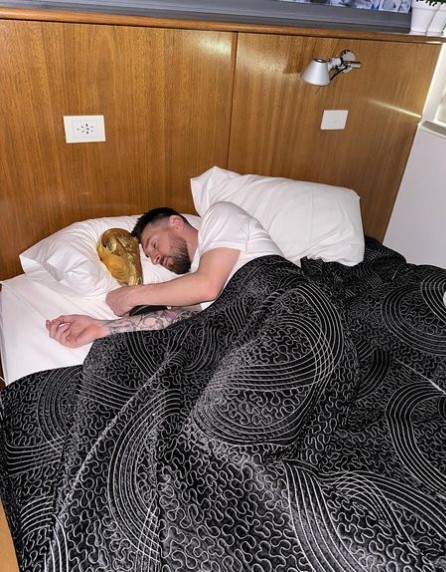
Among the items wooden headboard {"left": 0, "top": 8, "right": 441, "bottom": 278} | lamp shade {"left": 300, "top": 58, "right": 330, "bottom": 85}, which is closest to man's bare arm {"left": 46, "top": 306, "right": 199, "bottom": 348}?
wooden headboard {"left": 0, "top": 8, "right": 441, "bottom": 278}

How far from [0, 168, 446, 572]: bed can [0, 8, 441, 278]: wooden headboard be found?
610mm

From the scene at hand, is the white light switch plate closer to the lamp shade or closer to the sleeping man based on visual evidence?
the lamp shade

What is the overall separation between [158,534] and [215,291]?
739 mm

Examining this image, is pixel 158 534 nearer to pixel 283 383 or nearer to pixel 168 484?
pixel 168 484

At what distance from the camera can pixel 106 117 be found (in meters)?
1.46

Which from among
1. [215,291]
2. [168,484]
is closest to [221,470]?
[168,484]

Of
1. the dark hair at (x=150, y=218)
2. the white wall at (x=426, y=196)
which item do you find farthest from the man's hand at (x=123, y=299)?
the white wall at (x=426, y=196)

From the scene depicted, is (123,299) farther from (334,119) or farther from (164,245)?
(334,119)

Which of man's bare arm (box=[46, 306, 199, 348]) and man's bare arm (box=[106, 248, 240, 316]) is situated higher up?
man's bare arm (box=[106, 248, 240, 316])

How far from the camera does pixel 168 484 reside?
83cm

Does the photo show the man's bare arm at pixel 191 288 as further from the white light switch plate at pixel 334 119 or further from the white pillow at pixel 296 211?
the white light switch plate at pixel 334 119

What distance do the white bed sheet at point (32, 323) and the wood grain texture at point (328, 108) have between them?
0.83m

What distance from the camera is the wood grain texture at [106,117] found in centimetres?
130

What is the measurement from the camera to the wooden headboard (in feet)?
4.33
